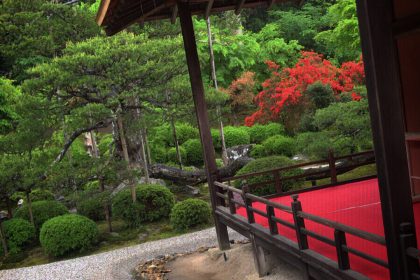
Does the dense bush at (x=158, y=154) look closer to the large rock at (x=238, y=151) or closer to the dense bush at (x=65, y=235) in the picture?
the large rock at (x=238, y=151)

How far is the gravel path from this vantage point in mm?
9656

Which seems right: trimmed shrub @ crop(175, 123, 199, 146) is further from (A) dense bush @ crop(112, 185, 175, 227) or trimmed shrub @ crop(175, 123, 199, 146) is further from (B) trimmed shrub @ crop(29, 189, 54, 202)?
(A) dense bush @ crop(112, 185, 175, 227)

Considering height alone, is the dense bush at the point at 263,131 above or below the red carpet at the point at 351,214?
above

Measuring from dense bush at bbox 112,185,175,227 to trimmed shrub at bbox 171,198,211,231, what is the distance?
106 cm

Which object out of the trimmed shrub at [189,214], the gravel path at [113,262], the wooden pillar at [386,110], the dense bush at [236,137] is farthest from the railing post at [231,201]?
the dense bush at [236,137]

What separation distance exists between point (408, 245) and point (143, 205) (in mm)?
10185

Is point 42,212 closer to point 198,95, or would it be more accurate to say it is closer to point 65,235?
point 65,235

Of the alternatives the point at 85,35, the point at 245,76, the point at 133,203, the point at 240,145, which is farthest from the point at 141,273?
the point at 245,76

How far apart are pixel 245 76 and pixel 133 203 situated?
412 inches

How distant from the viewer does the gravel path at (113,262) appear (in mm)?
9656

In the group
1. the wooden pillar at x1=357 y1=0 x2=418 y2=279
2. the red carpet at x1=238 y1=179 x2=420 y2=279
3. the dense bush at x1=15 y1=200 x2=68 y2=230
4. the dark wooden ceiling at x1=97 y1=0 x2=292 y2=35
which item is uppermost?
the dark wooden ceiling at x1=97 y1=0 x2=292 y2=35

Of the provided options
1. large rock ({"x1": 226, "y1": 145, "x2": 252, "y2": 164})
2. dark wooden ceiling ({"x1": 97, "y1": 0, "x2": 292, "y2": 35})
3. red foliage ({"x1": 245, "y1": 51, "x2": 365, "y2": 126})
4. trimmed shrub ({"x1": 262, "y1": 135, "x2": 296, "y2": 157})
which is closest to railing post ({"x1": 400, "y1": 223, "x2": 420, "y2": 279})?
dark wooden ceiling ({"x1": 97, "y1": 0, "x2": 292, "y2": 35})

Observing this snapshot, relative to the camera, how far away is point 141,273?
359 inches

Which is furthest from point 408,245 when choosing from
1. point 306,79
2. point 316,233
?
point 306,79
